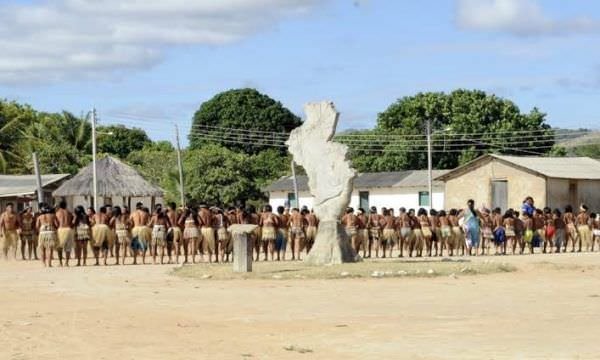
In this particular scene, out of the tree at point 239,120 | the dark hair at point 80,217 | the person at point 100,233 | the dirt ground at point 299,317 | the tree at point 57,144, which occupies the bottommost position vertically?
the dirt ground at point 299,317

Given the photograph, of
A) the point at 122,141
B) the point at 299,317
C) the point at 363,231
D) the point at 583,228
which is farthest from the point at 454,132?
the point at 299,317

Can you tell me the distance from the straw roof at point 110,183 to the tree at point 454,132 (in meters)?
23.5

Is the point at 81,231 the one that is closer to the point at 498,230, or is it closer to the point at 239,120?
the point at 498,230

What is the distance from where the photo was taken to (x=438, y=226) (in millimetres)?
35000

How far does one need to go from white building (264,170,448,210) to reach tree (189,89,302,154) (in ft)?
41.6

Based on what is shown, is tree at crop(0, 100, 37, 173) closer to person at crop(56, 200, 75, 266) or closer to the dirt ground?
person at crop(56, 200, 75, 266)

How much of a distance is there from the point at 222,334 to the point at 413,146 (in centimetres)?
6025

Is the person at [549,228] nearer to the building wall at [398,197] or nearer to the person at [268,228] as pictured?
the person at [268,228]

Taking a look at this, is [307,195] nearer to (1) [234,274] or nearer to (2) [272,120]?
(2) [272,120]

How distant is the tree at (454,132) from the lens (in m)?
73.1

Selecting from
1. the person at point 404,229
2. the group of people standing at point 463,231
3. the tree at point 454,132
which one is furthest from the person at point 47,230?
the tree at point 454,132

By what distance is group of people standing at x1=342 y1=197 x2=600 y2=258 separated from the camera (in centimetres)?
3419

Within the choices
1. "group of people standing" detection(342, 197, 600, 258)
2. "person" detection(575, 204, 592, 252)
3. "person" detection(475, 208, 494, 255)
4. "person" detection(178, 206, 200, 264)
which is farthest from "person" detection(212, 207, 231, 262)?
"person" detection(575, 204, 592, 252)

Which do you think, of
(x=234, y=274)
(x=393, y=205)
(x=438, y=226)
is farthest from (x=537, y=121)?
(x=234, y=274)
